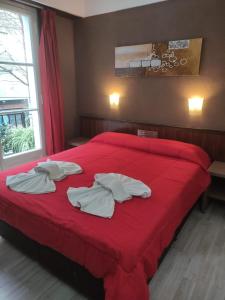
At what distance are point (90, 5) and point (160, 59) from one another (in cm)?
151

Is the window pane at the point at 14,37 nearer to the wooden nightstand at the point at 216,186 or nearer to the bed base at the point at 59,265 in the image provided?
the bed base at the point at 59,265

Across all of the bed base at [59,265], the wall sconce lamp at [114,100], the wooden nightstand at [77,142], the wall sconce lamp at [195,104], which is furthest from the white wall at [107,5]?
the bed base at [59,265]

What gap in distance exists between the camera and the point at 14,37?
3.04m

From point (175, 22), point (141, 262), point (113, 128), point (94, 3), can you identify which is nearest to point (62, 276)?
point (141, 262)

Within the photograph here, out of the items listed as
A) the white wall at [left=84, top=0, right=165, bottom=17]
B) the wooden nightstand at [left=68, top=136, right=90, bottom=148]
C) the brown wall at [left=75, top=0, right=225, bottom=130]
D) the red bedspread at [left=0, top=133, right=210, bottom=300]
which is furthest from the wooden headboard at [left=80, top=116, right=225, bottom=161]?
the white wall at [left=84, top=0, right=165, bottom=17]

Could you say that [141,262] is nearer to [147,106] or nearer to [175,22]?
[147,106]

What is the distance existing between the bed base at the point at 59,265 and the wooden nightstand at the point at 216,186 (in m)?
1.68

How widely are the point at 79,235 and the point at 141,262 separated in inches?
16.5

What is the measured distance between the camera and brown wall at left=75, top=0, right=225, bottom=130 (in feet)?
8.62

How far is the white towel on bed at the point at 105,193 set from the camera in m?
1.61

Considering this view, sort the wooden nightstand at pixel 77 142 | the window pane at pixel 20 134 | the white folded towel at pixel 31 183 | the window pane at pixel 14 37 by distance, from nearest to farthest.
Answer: the white folded towel at pixel 31 183
the window pane at pixel 14 37
the window pane at pixel 20 134
the wooden nightstand at pixel 77 142

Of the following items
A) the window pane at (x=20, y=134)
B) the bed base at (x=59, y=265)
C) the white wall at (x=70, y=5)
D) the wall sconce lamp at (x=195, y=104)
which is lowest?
the bed base at (x=59, y=265)

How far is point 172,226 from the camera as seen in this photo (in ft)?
5.64

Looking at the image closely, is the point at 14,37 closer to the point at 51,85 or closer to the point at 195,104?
the point at 51,85
